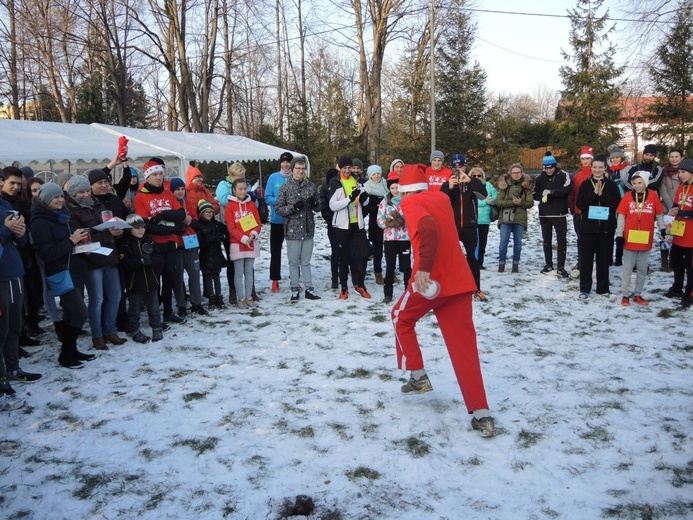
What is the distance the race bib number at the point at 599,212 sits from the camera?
24.3ft

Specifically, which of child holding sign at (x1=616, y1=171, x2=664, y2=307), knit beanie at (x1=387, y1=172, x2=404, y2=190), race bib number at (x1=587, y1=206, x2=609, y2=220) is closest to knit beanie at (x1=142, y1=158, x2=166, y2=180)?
knit beanie at (x1=387, y1=172, x2=404, y2=190)

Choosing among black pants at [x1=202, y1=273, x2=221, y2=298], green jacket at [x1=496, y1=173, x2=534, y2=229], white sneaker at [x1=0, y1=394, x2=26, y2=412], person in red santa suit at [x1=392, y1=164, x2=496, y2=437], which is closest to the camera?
person in red santa suit at [x1=392, y1=164, x2=496, y2=437]

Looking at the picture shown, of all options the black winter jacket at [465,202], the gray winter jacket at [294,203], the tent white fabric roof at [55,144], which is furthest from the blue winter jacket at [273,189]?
the tent white fabric roof at [55,144]

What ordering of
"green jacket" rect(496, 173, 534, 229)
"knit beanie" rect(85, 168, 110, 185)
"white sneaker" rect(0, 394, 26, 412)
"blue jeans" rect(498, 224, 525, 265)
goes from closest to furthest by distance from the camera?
"white sneaker" rect(0, 394, 26, 412) → "knit beanie" rect(85, 168, 110, 185) → "green jacket" rect(496, 173, 534, 229) → "blue jeans" rect(498, 224, 525, 265)

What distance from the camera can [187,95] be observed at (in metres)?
24.6

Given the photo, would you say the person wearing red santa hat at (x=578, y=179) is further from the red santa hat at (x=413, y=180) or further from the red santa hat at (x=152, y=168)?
the red santa hat at (x=152, y=168)

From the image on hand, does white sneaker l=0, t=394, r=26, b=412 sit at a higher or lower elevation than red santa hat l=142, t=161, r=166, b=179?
lower

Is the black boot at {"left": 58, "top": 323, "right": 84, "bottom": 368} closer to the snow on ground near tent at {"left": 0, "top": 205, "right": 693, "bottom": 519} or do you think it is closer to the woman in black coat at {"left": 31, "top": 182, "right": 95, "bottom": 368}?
the woman in black coat at {"left": 31, "top": 182, "right": 95, "bottom": 368}

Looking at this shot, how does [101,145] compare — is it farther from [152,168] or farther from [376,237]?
[376,237]

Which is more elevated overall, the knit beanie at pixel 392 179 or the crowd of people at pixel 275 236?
the knit beanie at pixel 392 179

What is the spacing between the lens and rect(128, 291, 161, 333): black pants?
6.13 metres

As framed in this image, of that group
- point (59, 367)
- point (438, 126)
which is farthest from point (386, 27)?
point (59, 367)

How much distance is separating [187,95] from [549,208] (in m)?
20.4

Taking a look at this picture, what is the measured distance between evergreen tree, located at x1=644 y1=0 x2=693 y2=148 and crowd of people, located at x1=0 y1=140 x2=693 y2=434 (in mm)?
13758
